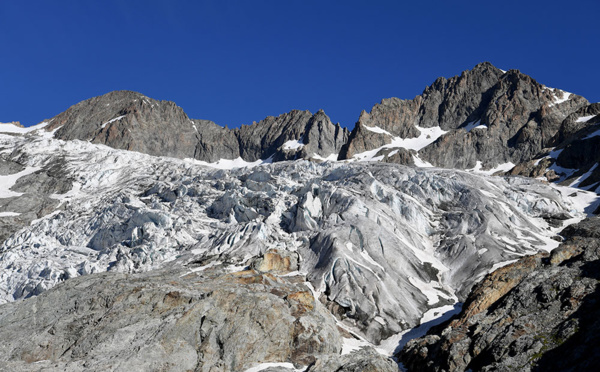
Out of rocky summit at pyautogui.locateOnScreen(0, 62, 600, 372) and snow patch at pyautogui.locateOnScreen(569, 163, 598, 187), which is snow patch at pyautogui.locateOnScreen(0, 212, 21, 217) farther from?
snow patch at pyautogui.locateOnScreen(569, 163, 598, 187)

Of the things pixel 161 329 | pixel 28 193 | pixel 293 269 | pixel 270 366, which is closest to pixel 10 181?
pixel 28 193

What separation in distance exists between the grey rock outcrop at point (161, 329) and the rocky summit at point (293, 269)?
0.18 m

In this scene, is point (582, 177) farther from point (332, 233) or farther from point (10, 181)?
point (10, 181)

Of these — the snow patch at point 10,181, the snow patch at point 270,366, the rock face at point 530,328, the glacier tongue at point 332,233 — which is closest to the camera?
the rock face at point 530,328

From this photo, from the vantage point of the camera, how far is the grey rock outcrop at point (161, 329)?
44.2m

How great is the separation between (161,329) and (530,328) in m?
32.1

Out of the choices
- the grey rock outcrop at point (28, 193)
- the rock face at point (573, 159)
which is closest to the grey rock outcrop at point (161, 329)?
the grey rock outcrop at point (28, 193)

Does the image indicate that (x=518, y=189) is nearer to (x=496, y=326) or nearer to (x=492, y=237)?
(x=492, y=237)

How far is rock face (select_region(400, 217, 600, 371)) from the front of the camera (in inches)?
1315

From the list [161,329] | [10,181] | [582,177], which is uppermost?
[582,177]

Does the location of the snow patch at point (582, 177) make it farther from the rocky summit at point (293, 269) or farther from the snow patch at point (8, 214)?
the snow patch at point (8, 214)

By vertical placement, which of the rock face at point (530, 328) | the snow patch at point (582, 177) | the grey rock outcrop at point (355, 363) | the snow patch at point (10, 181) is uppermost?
the snow patch at point (582, 177)

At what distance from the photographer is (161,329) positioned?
153ft

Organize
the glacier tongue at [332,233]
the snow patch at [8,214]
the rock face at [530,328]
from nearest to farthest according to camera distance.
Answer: the rock face at [530,328]
the glacier tongue at [332,233]
the snow patch at [8,214]
